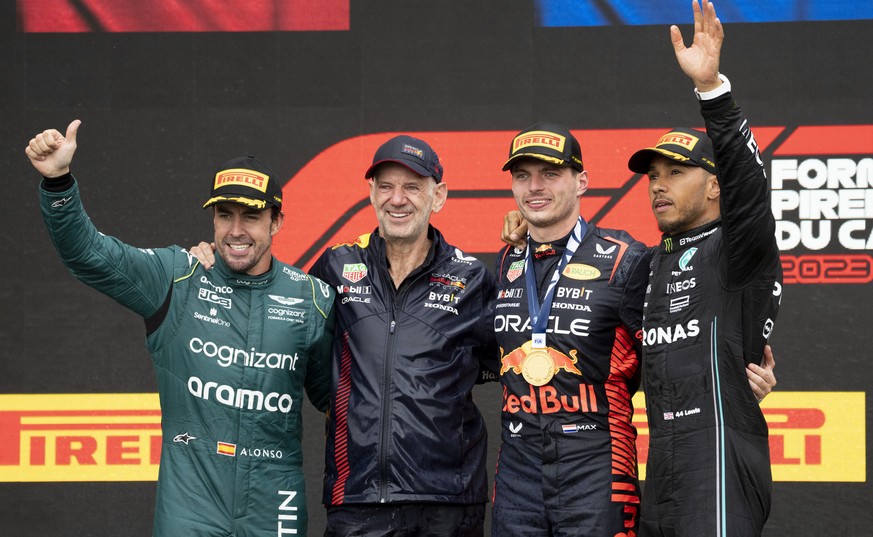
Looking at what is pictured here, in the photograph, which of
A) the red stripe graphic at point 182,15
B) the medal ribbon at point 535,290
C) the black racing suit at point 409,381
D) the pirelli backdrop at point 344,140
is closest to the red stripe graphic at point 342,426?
the black racing suit at point 409,381

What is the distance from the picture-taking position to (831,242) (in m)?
3.74

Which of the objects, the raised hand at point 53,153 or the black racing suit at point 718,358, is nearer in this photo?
the black racing suit at point 718,358

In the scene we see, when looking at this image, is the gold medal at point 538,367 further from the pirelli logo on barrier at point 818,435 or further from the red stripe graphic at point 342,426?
the pirelli logo on barrier at point 818,435

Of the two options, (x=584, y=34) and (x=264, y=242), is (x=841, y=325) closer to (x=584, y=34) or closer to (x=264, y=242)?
(x=584, y=34)

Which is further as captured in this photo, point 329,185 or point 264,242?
point 329,185

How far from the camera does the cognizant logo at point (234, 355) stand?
270cm

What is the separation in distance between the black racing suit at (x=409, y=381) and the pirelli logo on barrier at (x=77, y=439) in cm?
136

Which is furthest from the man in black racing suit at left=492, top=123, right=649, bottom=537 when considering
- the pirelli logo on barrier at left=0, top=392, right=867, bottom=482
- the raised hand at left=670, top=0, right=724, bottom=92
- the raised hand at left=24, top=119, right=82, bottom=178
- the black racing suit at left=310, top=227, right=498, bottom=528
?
the pirelli logo on barrier at left=0, top=392, right=867, bottom=482

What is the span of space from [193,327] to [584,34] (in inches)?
77.2

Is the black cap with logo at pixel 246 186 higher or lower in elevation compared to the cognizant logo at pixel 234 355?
higher

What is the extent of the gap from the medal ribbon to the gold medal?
0.08 feet

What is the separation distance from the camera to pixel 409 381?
8.98 feet

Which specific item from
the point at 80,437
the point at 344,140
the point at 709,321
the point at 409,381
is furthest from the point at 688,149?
the point at 80,437

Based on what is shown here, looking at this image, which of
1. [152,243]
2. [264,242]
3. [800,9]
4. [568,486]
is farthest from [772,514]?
[152,243]
